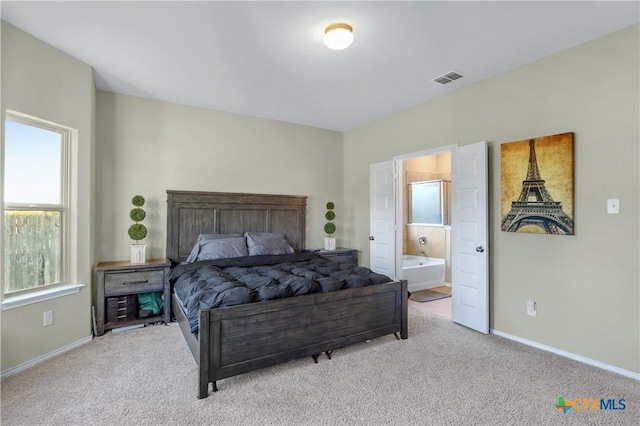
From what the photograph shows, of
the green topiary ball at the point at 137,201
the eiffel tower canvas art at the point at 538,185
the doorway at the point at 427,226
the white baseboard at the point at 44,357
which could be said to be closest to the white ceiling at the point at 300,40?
the eiffel tower canvas art at the point at 538,185

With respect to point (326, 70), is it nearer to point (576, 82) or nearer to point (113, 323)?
point (576, 82)

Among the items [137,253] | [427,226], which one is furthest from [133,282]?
[427,226]

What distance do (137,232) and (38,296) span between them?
109cm

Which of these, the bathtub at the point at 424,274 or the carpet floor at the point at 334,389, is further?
the bathtub at the point at 424,274

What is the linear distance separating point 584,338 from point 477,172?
175 centimetres

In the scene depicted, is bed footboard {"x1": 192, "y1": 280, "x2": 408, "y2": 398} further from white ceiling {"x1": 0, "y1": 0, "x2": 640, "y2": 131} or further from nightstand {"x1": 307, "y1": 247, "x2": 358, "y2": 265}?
white ceiling {"x1": 0, "y1": 0, "x2": 640, "y2": 131}

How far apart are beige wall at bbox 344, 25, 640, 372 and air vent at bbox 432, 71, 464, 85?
0.31 meters

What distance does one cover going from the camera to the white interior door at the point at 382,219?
15.5 ft

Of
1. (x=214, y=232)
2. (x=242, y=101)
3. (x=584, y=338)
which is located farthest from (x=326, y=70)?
(x=584, y=338)

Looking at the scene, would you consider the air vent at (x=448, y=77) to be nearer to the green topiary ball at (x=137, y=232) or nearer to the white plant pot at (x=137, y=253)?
the green topiary ball at (x=137, y=232)

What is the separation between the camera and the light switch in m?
2.56

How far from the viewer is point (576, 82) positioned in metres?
2.80

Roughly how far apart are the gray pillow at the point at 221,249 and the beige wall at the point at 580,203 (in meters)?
2.92

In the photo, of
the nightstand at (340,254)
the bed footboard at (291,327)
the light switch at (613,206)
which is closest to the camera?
the bed footboard at (291,327)
